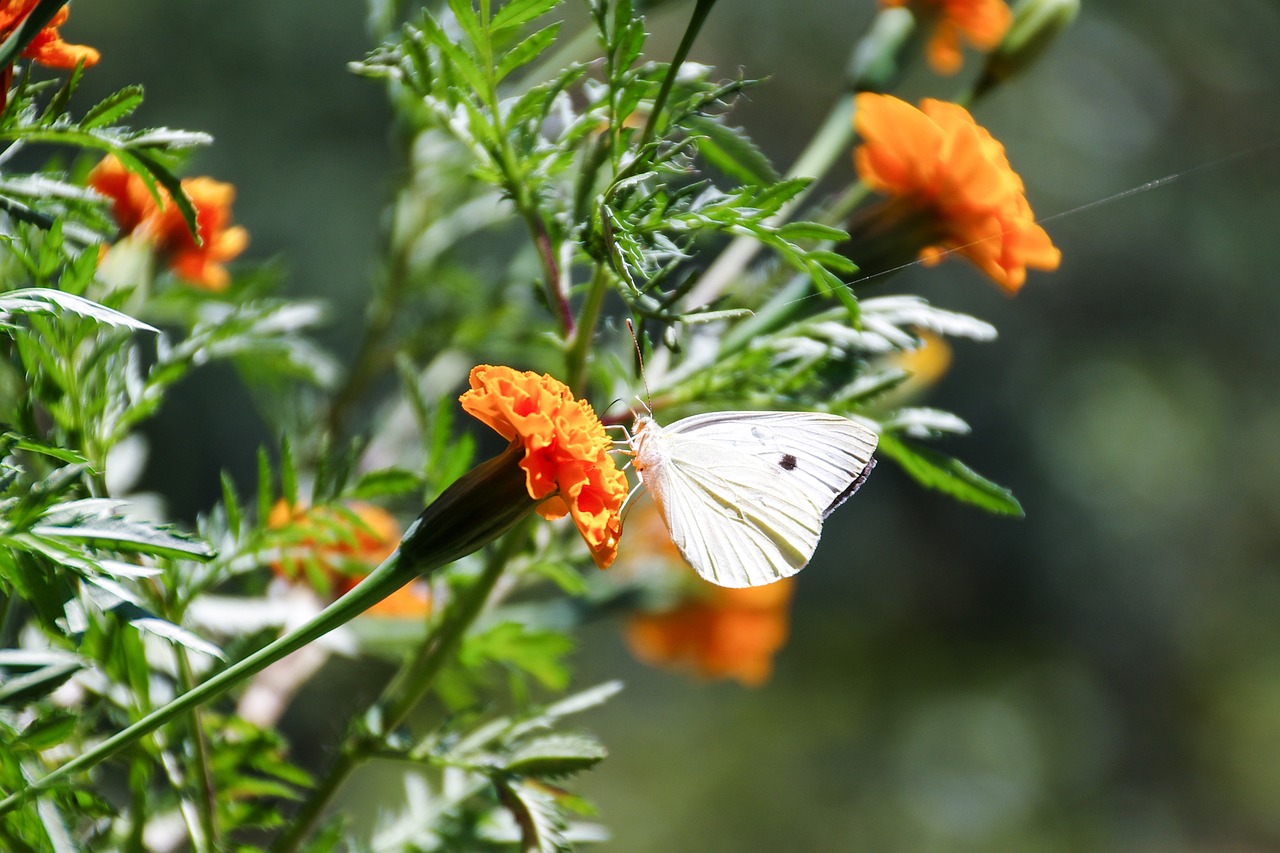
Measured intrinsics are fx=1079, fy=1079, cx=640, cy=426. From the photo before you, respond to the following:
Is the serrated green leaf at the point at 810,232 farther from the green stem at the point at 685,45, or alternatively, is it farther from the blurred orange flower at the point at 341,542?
the blurred orange flower at the point at 341,542

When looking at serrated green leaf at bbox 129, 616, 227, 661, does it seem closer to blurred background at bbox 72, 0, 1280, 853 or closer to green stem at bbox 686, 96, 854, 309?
green stem at bbox 686, 96, 854, 309

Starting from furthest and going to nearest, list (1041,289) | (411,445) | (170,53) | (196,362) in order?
(1041,289), (170,53), (411,445), (196,362)

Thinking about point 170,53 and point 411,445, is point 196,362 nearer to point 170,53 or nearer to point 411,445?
point 411,445

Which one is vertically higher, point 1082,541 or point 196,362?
point 196,362

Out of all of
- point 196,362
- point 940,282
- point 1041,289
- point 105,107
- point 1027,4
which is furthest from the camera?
point 1041,289

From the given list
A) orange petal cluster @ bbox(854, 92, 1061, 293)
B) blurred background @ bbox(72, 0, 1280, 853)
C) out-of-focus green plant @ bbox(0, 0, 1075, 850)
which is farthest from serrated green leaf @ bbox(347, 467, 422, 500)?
blurred background @ bbox(72, 0, 1280, 853)

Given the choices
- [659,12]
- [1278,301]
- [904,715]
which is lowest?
[904,715]

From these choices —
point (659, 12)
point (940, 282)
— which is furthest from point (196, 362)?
point (940, 282)
